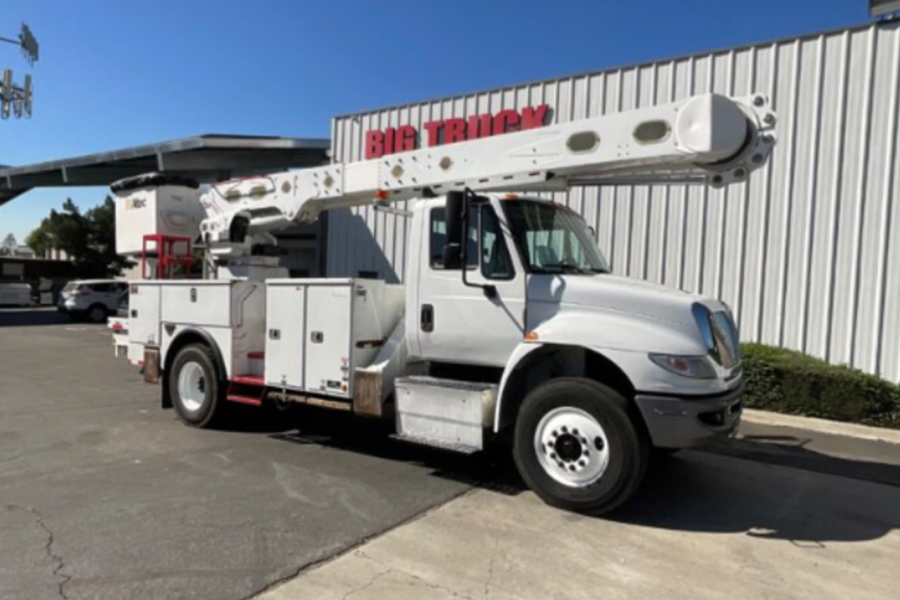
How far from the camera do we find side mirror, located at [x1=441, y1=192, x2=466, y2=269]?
5.52 meters

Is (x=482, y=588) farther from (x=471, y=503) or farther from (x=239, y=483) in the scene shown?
(x=239, y=483)

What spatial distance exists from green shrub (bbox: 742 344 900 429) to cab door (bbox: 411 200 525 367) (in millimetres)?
5275

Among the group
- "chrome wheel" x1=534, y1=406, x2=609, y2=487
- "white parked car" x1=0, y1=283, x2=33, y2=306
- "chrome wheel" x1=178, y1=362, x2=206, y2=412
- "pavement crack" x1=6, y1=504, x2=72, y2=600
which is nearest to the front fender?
"chrome wheel" x1=534, y1=406, x2=609, y2=487

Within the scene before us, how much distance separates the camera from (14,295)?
3631 centimetres

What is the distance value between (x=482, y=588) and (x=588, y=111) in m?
10.3

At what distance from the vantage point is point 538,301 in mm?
5605

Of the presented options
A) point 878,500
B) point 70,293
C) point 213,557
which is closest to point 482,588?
point 213,557

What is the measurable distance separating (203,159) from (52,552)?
2045cm

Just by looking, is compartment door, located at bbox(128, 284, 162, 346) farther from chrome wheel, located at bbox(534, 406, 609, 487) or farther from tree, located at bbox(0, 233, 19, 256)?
tree, located at bbox(0, 233, 19, 256)

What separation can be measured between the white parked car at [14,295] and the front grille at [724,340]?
131ft

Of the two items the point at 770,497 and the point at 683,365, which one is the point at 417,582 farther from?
the point at 770,497

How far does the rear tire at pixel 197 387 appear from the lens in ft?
25.5

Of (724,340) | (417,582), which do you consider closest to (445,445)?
(417,582)

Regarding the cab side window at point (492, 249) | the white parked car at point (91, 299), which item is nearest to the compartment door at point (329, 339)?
the cab side window at point (492, 249)
